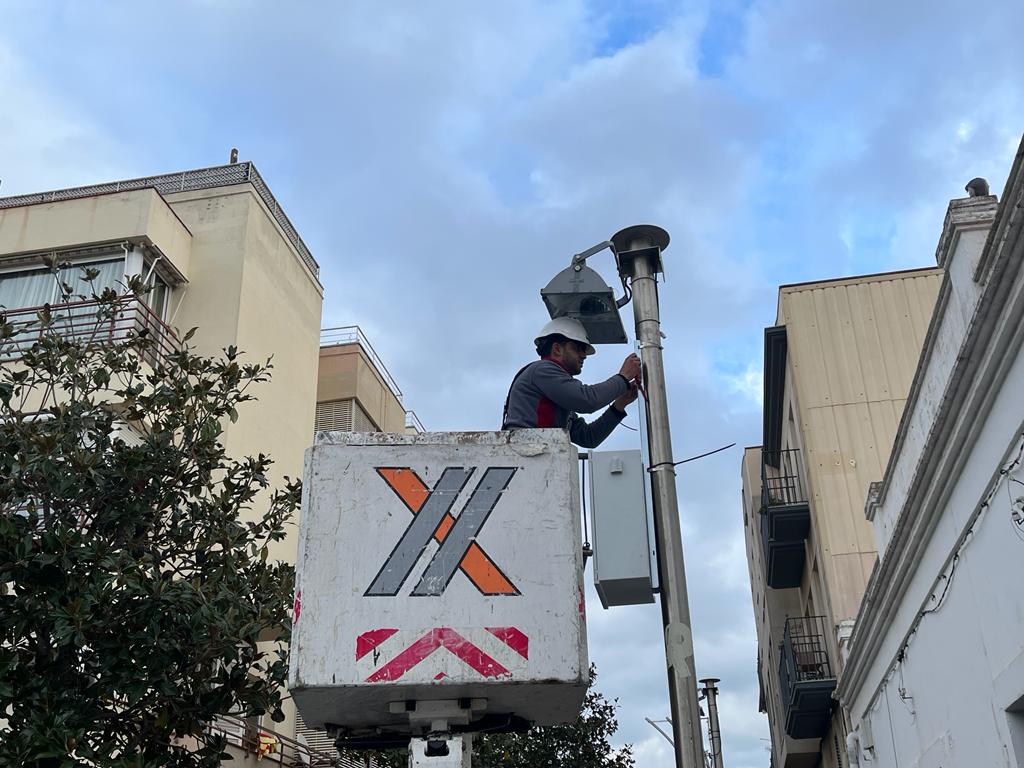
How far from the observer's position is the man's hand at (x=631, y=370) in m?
6.20

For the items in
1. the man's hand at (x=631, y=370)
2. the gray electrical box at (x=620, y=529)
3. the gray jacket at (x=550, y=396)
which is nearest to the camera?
the gray electrical box at (x=620, y=529)

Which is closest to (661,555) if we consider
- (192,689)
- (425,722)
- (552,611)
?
(552,611)

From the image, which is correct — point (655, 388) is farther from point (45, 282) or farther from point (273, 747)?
point (45, 282)

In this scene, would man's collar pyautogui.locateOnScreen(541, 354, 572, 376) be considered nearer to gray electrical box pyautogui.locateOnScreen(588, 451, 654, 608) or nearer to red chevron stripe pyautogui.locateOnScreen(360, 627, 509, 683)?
gray electrical box pyautogui.locateOnScreen(588, 451, 654, 608)

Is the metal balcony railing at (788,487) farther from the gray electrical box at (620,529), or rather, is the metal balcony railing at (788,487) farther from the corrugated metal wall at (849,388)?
the gray electrical box at (620,529)

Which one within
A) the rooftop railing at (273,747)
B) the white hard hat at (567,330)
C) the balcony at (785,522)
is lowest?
the rooftop railing at (273,747)

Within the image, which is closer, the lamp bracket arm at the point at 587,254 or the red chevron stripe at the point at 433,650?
the red chevron stripe at the point at 433,650

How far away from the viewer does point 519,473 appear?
5.31 meters

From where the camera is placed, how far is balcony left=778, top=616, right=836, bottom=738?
16.9 m

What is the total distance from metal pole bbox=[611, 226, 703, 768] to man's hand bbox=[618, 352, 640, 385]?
0.19 meters

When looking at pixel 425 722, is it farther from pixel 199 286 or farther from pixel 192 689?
pixel 199 286

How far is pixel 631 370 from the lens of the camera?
6.21m

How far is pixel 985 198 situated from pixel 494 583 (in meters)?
6.31

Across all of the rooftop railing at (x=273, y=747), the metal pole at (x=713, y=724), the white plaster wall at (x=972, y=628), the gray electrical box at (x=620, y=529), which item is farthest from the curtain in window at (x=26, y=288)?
the metal pole at (x=713, y=724)
